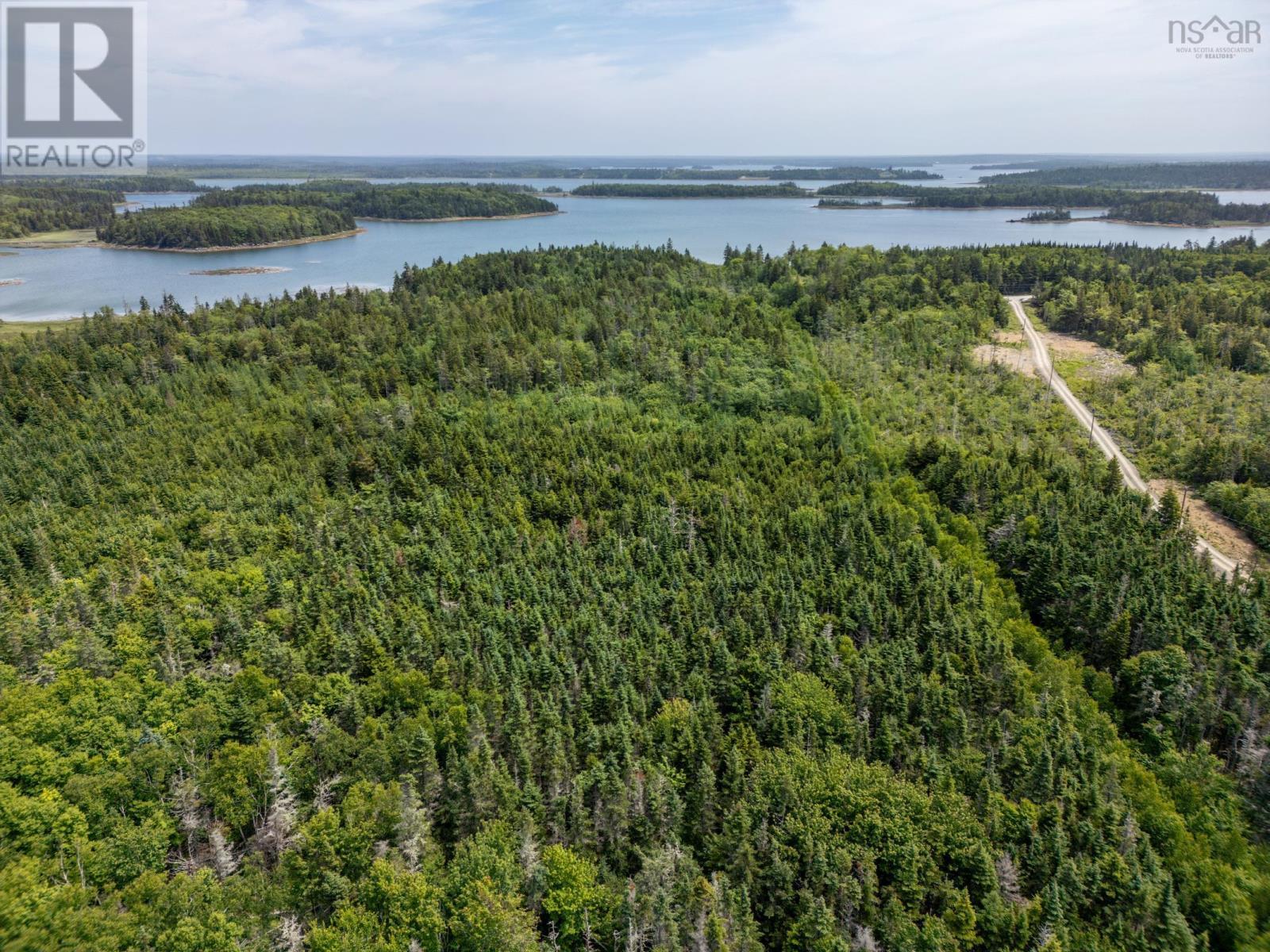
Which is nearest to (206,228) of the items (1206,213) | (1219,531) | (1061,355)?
(1061,355)

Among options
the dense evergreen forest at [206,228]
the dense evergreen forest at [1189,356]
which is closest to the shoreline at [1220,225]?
the dense evergreen forest at [1189,356]

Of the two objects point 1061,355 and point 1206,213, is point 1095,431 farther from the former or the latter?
point 1206,213

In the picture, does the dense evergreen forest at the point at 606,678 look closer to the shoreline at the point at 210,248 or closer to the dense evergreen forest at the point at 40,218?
the shoreline at the point at 210,248

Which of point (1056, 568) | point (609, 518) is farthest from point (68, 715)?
point (1056, 568)

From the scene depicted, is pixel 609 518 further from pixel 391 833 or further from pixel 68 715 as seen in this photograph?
pixel 68 715

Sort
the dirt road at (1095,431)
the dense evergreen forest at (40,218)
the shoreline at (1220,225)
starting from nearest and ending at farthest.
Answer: the dirt road at (1095,431) < the dense evergreen forest at (40,218) < the shoreline at (1220,225)
